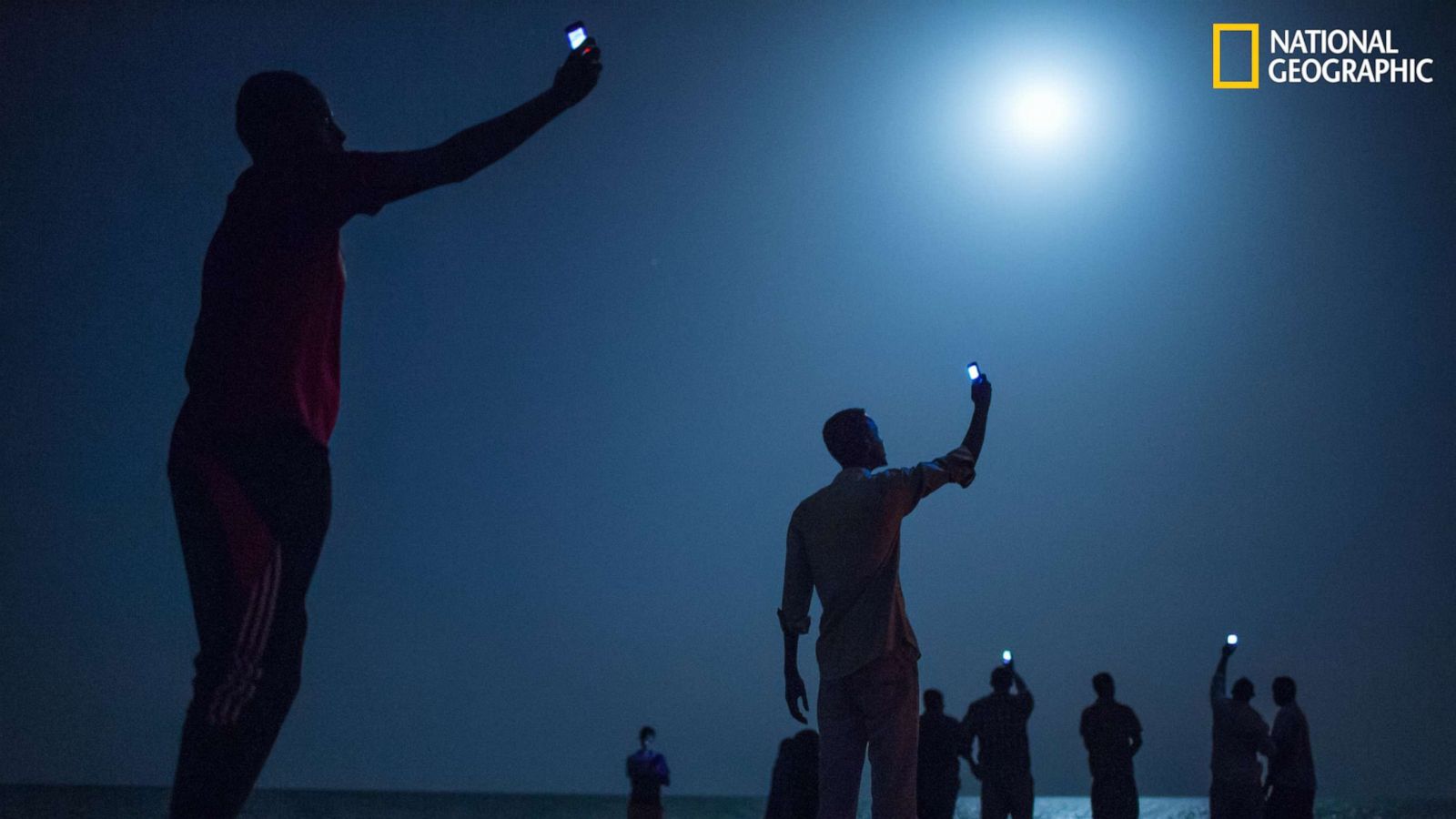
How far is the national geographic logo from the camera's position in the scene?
27.1 ft

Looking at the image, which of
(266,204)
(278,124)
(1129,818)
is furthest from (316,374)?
(1129,818)

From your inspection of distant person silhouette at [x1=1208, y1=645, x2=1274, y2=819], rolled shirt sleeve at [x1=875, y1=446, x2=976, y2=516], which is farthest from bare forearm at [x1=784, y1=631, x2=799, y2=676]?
distant person silhouette at [x1=1208, y1=645, x2=1274, y2=819]

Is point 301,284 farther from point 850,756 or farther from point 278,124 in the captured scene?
point 850,756

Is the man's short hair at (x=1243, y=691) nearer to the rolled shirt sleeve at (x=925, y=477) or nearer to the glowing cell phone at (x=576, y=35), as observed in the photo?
the rolled shirt sleeve at (x=925, y=477)

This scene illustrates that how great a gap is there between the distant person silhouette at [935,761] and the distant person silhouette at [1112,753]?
2.36 ft

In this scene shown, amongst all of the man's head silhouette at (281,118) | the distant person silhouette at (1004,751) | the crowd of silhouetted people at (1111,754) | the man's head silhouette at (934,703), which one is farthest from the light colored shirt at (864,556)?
the distant person silhouette at (1004,751)

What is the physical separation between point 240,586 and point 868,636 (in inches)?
48.9

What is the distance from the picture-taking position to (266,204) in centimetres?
144

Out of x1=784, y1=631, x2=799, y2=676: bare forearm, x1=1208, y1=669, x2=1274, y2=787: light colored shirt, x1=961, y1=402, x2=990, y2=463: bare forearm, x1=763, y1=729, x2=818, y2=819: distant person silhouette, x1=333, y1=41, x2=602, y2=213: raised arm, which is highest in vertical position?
x1=333, y1=41, x2=602, y2=213: raised arm

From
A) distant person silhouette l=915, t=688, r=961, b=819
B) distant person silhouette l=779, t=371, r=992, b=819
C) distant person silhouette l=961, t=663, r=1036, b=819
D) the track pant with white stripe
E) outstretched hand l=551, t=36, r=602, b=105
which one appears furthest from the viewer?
distant person silhouette l=961, t=663, r=1036, b=819

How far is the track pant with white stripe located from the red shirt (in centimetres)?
4

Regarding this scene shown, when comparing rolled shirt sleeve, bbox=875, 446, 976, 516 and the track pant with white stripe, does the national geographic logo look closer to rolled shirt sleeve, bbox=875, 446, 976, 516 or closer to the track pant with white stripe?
rolled shirt sleeve, bbox=875, 446, 976, 516

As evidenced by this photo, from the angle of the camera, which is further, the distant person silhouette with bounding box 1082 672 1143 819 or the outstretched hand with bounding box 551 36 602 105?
the distant person silhouette with bounding box 1082 672 1143 819

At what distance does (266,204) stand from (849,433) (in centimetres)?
131
